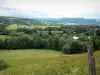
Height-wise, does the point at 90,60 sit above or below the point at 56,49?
above

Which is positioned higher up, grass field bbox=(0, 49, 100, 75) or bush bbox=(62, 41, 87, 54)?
grass field bbox=(0, 49, 100, 75)

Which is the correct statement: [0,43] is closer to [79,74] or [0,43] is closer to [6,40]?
[6,40]

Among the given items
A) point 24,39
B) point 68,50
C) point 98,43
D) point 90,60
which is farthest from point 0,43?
point 90,60

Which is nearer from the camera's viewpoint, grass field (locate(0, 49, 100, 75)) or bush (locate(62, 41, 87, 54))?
grass field (locate(0, 49, 100, 75))

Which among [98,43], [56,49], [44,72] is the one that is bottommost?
[56,49]

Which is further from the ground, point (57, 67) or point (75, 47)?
point (57, 67)

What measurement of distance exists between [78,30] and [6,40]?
3588 inches

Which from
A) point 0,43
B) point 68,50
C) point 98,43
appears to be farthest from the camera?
point 0,43

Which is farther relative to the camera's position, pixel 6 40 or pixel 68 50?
pixel 6 40

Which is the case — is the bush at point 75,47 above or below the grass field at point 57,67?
below

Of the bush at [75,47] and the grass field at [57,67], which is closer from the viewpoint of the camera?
the grass field at [57,67]

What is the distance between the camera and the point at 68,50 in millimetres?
100750

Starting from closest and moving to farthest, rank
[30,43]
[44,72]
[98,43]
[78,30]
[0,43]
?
[44,72] → [98,43] → [0,43] → [30,43] → [78,30]

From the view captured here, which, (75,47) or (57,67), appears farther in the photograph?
(75,47)
